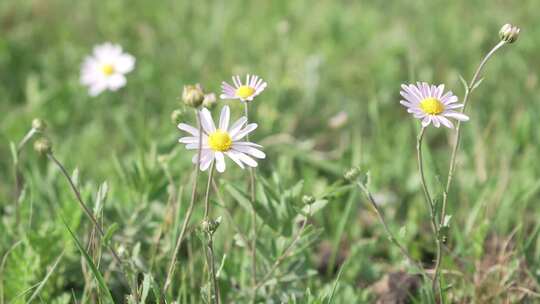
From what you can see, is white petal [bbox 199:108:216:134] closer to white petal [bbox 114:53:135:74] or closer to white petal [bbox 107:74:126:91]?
white petal [bbox 107:74:126:91]

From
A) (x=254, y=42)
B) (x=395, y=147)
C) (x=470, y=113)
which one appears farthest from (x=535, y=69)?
(x=254, y=42)

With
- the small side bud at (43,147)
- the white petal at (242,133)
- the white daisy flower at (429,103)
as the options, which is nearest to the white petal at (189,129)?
the white petal at (242,133)

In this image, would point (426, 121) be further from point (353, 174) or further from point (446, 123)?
point (353, 174)

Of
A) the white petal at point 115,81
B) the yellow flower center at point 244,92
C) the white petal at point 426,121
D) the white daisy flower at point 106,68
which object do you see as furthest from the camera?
the white daisy flower at point 106,68

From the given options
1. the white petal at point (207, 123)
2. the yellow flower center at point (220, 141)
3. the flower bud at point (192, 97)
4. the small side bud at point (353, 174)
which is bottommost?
the small side bud at point (353, 174)

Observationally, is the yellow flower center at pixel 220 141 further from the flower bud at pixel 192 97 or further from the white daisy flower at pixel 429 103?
the white daisy flower at pixel 429 103

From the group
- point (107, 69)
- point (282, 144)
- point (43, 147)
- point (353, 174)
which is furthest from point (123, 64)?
point (353, 174)

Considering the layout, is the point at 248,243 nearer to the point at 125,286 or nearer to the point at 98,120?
the point at 125,286
